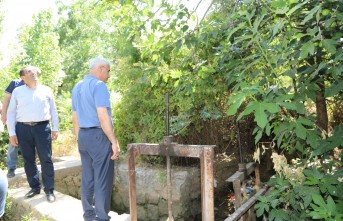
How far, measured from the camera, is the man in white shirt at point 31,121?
13.4ft

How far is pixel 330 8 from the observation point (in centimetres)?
189

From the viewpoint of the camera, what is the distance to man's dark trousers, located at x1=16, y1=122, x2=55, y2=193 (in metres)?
4.12

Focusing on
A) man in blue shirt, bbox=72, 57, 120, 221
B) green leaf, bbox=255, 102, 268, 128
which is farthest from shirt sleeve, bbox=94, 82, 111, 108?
green leaf, bbox=255, 102, 268, 128

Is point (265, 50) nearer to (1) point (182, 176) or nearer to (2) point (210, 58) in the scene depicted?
(2) point (210, 58)

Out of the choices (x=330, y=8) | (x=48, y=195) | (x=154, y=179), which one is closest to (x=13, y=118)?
Result: (x=48, y=195)

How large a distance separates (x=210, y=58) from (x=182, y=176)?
1.89 m

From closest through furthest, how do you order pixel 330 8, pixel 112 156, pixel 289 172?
1. pixel 330 8
2. pixel 289 172
3. pixel 112 156

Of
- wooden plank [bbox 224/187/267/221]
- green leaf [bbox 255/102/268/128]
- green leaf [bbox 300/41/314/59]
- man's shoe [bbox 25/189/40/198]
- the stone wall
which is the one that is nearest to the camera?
green leaf [bbox 255/102/268/128]

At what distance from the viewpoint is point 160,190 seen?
4.96 meters

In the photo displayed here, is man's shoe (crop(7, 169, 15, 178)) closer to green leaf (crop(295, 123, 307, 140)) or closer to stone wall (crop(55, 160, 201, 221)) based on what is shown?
stone wall (crop(55, 160, 201, 221))

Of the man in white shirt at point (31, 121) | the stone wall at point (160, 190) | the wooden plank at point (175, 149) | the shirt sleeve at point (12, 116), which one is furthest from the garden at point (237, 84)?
the shirt sleeve at point (12, 116)

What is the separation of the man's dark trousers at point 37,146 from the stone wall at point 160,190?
1.31m

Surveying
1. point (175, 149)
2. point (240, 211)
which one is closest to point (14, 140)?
point (175, 149)

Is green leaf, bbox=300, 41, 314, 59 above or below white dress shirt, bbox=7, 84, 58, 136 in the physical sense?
above
